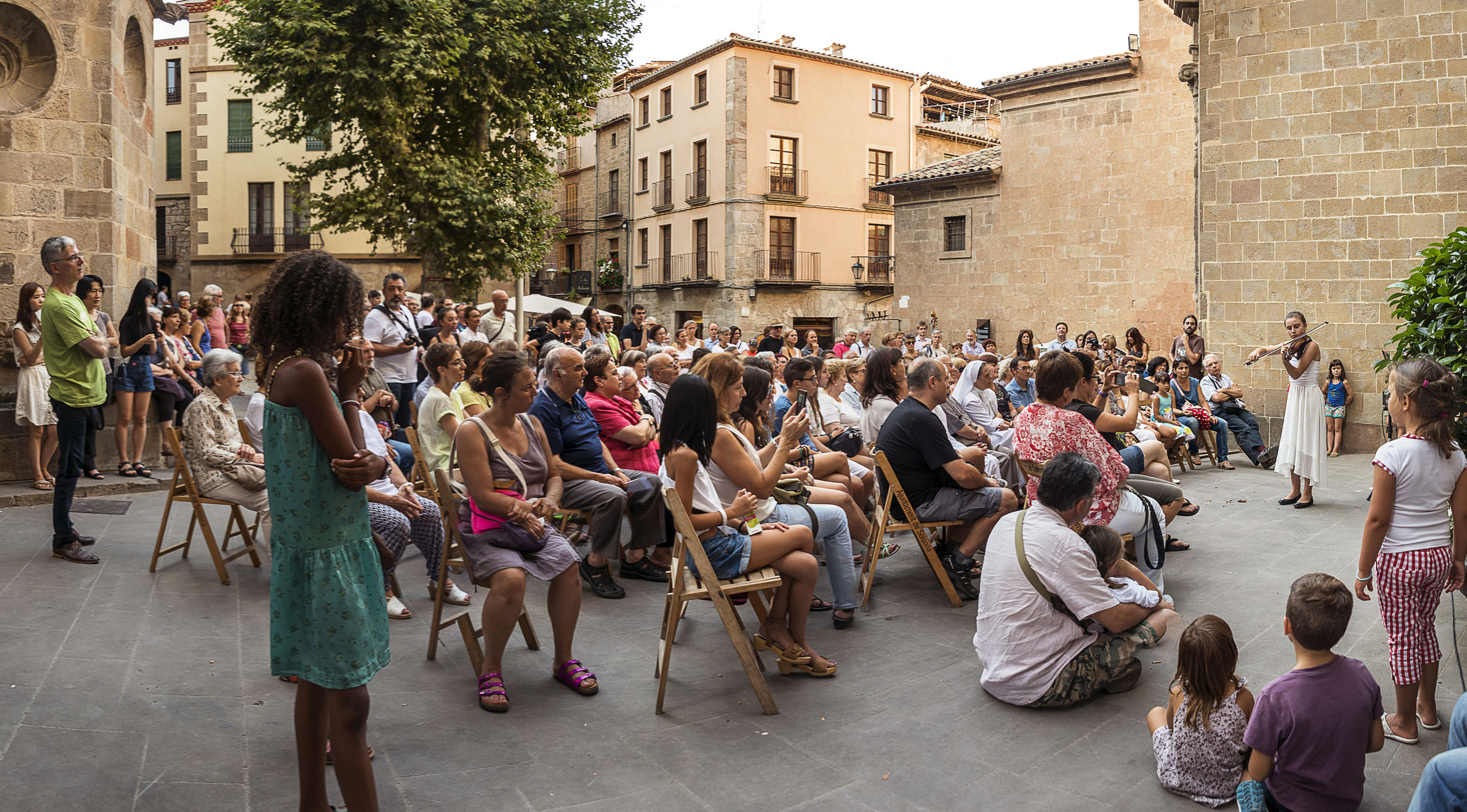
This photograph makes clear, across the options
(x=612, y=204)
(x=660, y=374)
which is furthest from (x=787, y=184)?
(x=660, y=374)

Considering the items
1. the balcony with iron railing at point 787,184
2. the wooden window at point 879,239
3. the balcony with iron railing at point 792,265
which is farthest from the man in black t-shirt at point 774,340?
the wooden window at point 879,239

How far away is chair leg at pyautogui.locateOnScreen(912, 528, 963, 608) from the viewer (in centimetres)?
535

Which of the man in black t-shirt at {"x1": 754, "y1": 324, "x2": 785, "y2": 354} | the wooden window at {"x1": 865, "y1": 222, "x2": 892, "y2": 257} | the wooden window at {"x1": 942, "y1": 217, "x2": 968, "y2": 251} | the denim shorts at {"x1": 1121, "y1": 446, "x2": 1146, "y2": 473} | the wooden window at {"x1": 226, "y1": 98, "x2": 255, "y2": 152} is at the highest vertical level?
the wooden window at {"x1": 226, "y1": 98, "x2": 255, "y2": 152}

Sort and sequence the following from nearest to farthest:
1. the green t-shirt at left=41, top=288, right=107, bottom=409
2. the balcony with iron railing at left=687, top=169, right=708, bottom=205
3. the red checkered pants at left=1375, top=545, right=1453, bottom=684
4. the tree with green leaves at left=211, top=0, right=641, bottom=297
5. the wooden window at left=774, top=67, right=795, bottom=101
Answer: the red checkered pants at left=1375, top=545, right=1453, bottom=684 < the green t-shirt at left=41, top=288, right=107, bottom=409 < the tree with green leaves at left=211, top=0, right=641, bottom=297 < the wooden window at left=774, top=67, right=795, bottom=101 < the balcony with iron railing at left=687, top=169, right=708, bottom=205

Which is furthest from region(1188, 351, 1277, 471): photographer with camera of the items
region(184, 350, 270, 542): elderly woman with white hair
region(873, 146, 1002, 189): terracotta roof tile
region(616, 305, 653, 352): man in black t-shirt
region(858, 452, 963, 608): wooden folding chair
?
region(873, 146, 1002, 189): terracotta roof tile

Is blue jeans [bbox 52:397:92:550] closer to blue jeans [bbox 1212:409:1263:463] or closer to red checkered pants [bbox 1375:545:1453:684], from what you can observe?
red checkered pants [bbox 1375:545:1453:684]

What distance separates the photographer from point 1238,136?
1231cm

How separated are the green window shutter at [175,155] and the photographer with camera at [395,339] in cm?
2866

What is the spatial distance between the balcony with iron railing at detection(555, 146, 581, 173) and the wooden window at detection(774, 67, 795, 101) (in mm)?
11589

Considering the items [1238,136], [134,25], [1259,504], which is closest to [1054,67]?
[1238,136]

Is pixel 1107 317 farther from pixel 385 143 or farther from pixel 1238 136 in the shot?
pixel 385 143

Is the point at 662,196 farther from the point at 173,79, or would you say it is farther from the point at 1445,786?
the point at 1445,786

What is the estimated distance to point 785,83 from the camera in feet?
109

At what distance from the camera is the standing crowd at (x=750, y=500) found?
274 cm
